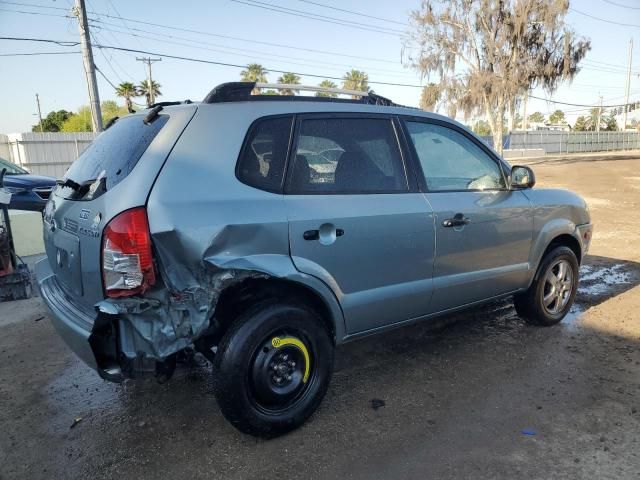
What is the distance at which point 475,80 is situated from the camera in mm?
28359

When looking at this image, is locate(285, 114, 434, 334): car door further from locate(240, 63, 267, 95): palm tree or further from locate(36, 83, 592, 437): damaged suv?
locate(240, 63, 267, 95): palm tree

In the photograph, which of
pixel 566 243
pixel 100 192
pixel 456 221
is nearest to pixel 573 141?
pixel 566 243

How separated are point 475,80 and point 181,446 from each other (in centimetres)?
2927

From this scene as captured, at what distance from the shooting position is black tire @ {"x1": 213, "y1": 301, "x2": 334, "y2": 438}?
2.59 m

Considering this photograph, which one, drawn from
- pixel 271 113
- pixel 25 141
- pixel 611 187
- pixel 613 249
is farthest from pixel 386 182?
pixel 25 141

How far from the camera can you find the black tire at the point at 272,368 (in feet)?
8.50

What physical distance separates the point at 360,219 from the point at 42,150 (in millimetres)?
22660

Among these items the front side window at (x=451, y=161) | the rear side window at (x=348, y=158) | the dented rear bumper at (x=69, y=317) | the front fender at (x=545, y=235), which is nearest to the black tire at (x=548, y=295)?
the front fender at (x=545, y=235)

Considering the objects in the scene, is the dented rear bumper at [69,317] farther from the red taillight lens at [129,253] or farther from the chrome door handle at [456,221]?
the chrome door handle at [456,221]

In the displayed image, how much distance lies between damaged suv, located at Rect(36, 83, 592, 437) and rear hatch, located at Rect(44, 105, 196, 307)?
1cm

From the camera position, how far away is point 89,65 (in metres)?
14.9

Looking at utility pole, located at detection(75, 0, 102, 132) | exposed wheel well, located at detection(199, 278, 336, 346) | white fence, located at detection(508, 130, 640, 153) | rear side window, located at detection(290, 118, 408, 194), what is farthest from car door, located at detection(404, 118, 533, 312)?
white fence, located at detection(508, 130, 640, 153)

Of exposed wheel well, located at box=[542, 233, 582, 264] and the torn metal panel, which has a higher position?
the torn metal panel

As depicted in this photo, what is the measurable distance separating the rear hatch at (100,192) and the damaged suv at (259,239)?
1 cm
